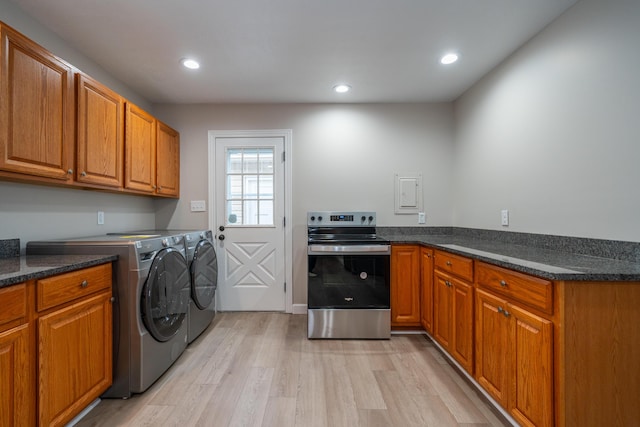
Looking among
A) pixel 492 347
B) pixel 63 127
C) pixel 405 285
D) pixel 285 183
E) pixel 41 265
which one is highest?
pixel 63 127

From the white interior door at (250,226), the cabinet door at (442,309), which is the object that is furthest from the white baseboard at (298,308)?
the cabinet door at (442,309)

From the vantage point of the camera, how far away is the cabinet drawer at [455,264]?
1802 millimetres

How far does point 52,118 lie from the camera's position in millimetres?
1587

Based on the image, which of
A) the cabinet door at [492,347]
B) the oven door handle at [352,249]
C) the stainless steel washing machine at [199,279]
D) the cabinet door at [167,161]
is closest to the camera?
the cabinet door at [492,347]

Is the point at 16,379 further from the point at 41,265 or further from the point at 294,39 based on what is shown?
the point at 294,39

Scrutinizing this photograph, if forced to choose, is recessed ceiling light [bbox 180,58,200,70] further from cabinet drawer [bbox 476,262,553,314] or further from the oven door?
cabinet drawer [bbox 476,262,553,314]

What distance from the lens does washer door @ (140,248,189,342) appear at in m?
1.74

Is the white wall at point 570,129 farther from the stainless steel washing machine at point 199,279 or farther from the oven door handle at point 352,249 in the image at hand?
the stainless steel washing machine at point 199,279

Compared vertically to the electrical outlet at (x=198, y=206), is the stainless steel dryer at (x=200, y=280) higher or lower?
lower

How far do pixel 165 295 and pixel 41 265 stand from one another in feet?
2.31

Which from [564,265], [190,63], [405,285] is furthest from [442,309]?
[190,63]

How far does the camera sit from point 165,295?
1.89m

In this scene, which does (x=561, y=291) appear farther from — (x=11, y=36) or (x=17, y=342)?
(x=11, y=36)

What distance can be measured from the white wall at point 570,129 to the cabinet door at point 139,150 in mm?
3112
